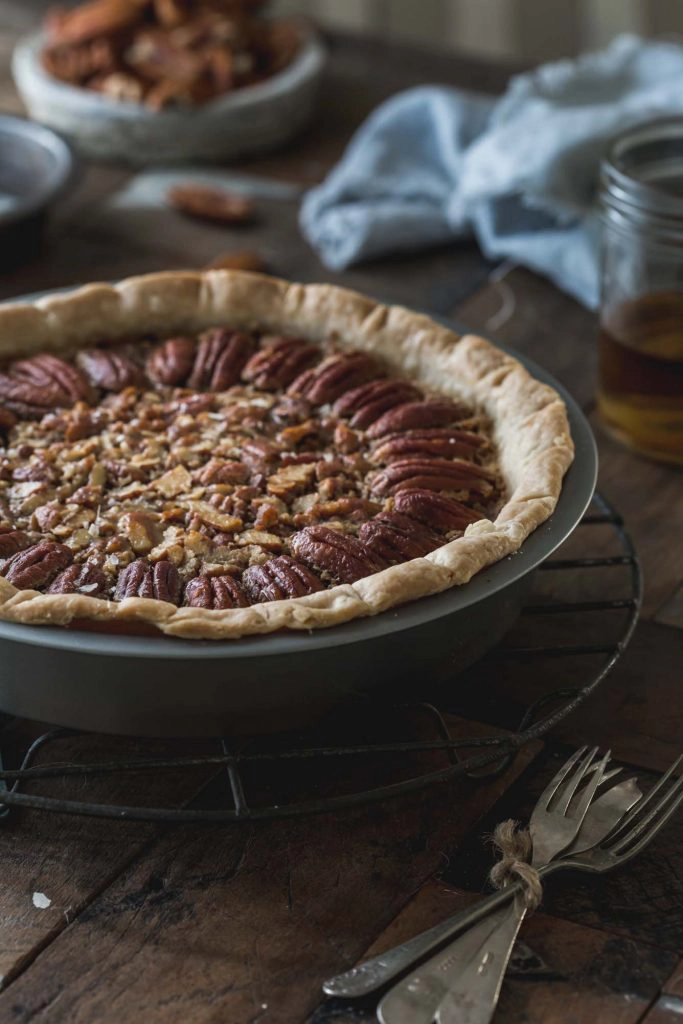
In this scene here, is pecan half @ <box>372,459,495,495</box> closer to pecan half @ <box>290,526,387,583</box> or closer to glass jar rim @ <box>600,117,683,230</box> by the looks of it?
pecan half @ <box>290,526,387,583</box>

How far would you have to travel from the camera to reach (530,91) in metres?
3.03

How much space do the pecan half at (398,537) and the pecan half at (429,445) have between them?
0.18 meters

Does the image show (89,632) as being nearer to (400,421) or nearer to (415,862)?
(415,862)

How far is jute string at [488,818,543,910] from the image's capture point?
1.38m

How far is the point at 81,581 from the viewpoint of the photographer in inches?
62.5

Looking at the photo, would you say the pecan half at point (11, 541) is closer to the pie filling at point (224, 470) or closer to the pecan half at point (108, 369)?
the pie filling at point (224, 470)

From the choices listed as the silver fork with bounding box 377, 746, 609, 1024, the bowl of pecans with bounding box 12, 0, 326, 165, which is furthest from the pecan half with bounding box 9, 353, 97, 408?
the bowl of pecans with bounding box 12, 0, 326, 165

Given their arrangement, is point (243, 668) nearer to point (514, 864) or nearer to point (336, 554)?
point (336, 554)

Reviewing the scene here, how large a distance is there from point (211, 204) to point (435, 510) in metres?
1.57

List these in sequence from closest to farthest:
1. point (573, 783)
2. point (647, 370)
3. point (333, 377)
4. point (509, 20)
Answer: point (573, 783)
point (333, 377)
point (647, 370)
point (509, 20)

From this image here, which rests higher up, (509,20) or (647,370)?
(647,370)

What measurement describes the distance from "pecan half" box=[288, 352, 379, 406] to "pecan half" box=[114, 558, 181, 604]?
0.49 meters

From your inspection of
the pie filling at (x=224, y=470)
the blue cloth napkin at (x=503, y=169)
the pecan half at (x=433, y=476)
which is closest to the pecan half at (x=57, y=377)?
the pie filling at (x=224, y=470)

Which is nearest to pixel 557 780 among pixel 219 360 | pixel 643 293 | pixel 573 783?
pixel 573 783
